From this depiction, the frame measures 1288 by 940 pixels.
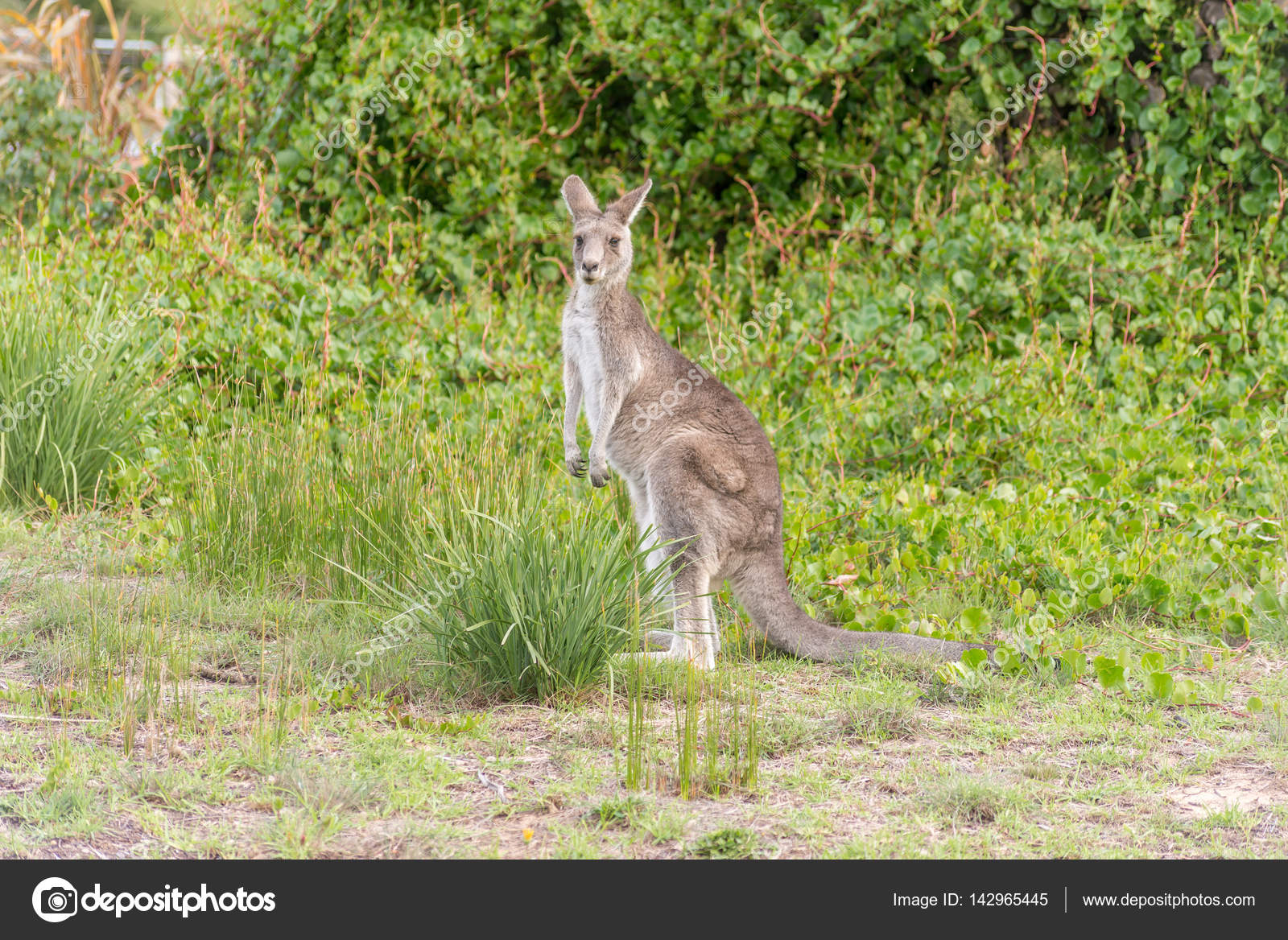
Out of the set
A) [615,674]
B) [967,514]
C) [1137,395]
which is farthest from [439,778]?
[1137,395]

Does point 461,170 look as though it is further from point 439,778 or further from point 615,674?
point 439,778

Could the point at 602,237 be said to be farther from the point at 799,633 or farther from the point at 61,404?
the point at 61,404

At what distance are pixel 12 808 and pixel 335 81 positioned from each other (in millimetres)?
6695

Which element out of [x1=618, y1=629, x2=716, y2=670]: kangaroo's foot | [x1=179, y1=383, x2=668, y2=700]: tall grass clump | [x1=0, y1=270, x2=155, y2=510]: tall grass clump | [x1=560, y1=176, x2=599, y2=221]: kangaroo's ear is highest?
[x1=560, y1=176, x2=599, y2=221]: kangaroo's ear

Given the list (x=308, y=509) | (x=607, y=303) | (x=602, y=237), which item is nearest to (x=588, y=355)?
(x=607, y=303)

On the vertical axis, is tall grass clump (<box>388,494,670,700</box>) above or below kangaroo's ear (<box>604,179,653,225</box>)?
below

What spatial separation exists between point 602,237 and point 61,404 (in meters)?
2.85

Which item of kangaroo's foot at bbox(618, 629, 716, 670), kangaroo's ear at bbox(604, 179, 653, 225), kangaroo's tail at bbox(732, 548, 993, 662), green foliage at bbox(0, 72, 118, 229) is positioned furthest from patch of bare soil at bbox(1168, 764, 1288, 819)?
green foliage at bbox(0, 72, 118, 229)

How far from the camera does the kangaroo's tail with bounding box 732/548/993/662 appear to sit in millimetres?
4371

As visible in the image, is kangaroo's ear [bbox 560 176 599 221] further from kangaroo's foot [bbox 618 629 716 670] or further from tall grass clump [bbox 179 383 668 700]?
kangaroo's foot [bbox 618 629 716 670]
